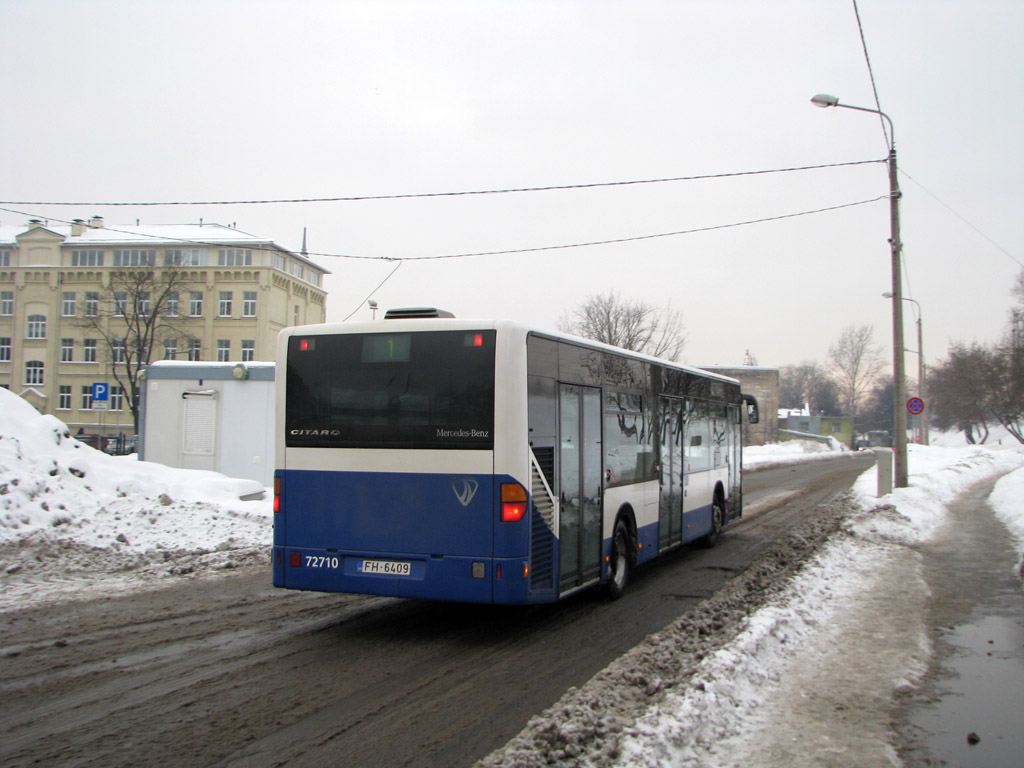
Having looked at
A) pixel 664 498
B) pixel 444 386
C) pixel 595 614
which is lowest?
pixel 595 614

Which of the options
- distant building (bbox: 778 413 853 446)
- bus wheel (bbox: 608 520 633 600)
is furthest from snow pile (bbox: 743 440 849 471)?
bus wheel (bbox: 608 520 633 600)

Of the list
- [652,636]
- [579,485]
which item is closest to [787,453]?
[579,485]

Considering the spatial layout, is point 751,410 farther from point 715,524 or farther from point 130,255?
point 130,255

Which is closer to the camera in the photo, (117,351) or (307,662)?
(307,662)

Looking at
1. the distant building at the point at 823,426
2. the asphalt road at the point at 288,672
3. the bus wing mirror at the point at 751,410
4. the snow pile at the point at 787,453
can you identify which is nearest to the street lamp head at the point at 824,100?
the bus wing mirror at the point at 751,410

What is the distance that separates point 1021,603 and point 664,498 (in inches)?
164

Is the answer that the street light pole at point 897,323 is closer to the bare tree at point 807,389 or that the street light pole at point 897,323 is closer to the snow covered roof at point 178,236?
the snow covered roof at point 178,236

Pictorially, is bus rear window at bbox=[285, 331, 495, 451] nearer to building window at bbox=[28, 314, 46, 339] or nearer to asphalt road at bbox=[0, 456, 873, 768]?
asphalt road at bbox=[0, 456, 873, 768]

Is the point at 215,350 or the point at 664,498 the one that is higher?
the point at 215,350

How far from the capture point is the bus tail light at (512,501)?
7.01 m

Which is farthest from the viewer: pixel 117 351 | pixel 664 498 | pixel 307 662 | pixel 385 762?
pixel 117 351

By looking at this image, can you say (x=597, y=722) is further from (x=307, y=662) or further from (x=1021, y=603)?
(x=1021, y=603)

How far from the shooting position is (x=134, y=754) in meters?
4.63

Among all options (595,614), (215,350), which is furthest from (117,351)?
(595,614)
